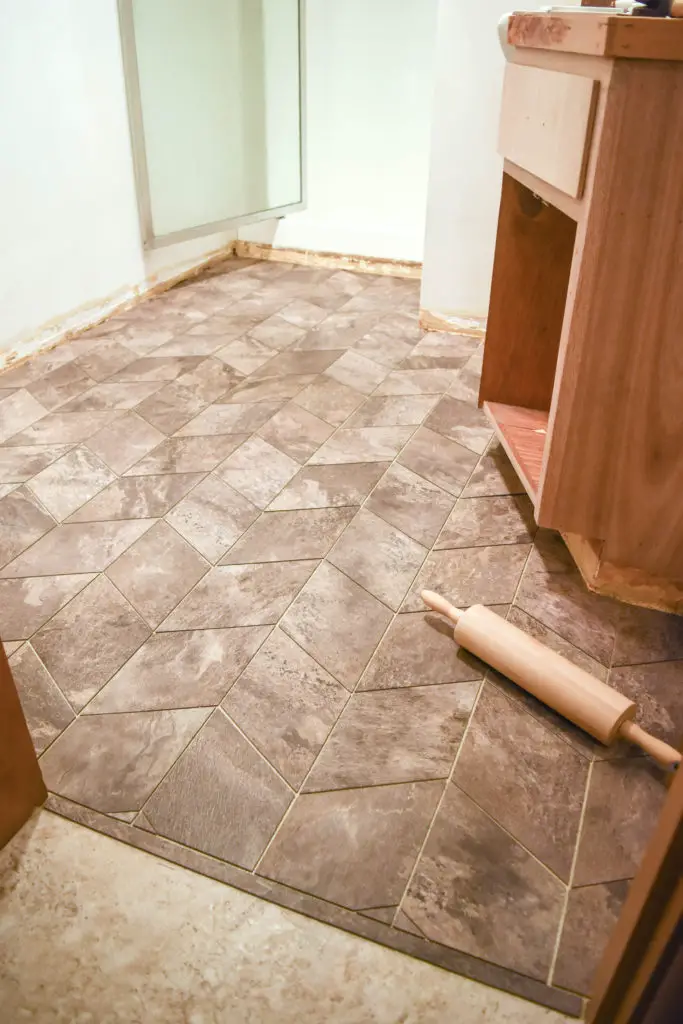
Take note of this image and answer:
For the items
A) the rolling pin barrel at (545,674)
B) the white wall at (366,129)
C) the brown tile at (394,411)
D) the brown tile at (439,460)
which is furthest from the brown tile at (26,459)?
the white wall at (366,129)

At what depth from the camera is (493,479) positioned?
5.55 ft

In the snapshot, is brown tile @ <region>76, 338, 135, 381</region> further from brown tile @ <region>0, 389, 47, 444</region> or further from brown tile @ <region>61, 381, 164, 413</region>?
brown tile @ <region>0, 389, 47, 444</region>

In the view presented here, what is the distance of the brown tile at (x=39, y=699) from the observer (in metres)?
1.10

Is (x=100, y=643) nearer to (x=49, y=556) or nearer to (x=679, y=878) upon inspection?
(x=49, y=556)

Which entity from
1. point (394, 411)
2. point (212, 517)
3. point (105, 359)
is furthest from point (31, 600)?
point (105, 359)

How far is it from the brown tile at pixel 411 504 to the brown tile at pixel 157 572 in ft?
1.32

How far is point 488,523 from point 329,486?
362mm

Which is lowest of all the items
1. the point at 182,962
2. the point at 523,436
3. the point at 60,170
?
the point at 182,962

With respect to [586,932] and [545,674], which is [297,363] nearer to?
[545,674]

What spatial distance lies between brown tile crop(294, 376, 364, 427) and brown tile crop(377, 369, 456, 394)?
0.32 feet

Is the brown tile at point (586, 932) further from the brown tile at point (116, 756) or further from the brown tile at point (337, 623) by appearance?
the brown tile at point (116, 756)

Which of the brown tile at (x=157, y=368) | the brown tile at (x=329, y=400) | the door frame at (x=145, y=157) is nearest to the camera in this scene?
the brown tile at (x=329, y=400)

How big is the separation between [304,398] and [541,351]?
68 centimetres

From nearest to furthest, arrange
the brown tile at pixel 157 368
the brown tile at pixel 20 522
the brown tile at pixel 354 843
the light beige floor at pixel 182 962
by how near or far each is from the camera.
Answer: the light beige floor at pixel 182 962 < the brown tile at pixel 354 843 < the brown tile at pixel 20 522 < the brown tile at pixel 157 368
